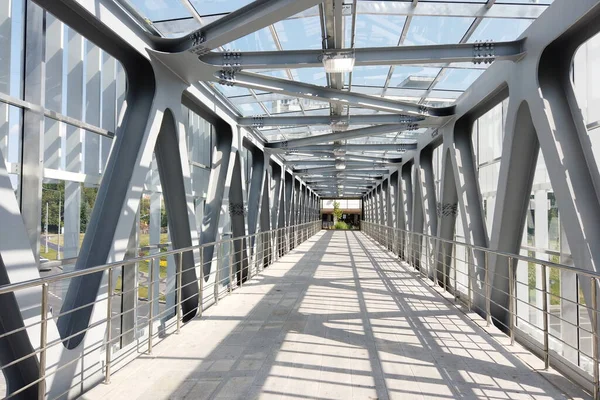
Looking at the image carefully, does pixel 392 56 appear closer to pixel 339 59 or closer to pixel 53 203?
pixel 339 59

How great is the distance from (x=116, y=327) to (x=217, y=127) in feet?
11.3

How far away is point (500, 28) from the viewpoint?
14.0 feet

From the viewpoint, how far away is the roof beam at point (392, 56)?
3.94m

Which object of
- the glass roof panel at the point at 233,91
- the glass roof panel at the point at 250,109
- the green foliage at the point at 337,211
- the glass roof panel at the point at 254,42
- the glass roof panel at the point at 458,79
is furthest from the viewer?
the green foliage at the point at 337,211

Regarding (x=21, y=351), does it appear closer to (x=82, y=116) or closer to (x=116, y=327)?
(x=82, y=116)

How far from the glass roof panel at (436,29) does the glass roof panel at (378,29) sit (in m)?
0.14

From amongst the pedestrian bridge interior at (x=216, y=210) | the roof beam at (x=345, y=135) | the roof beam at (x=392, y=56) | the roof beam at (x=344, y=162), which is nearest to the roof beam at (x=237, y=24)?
the pedestrian bridge interior at (x=216, y=210)

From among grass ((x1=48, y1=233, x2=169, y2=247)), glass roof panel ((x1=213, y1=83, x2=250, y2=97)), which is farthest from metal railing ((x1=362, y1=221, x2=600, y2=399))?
grass ((x1=48, y1=233, x2=169, y2=247))

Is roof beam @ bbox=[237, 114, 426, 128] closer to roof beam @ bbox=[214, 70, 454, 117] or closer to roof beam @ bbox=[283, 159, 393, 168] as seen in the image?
roof beam @ bbox=[214, 70, 454, 117]

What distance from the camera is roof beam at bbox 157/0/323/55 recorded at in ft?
10.0

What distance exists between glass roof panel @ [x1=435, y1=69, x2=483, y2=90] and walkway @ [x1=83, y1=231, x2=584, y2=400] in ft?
9.53

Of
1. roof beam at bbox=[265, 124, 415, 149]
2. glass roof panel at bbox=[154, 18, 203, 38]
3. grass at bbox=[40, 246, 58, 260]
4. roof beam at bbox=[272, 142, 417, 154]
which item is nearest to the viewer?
grass at bbox=[40, 246, 58, 260]

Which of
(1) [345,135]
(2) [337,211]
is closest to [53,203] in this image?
(1) [345,135]

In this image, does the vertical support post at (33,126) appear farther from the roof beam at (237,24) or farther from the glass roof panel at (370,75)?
the glass roof panel at (370,75)
